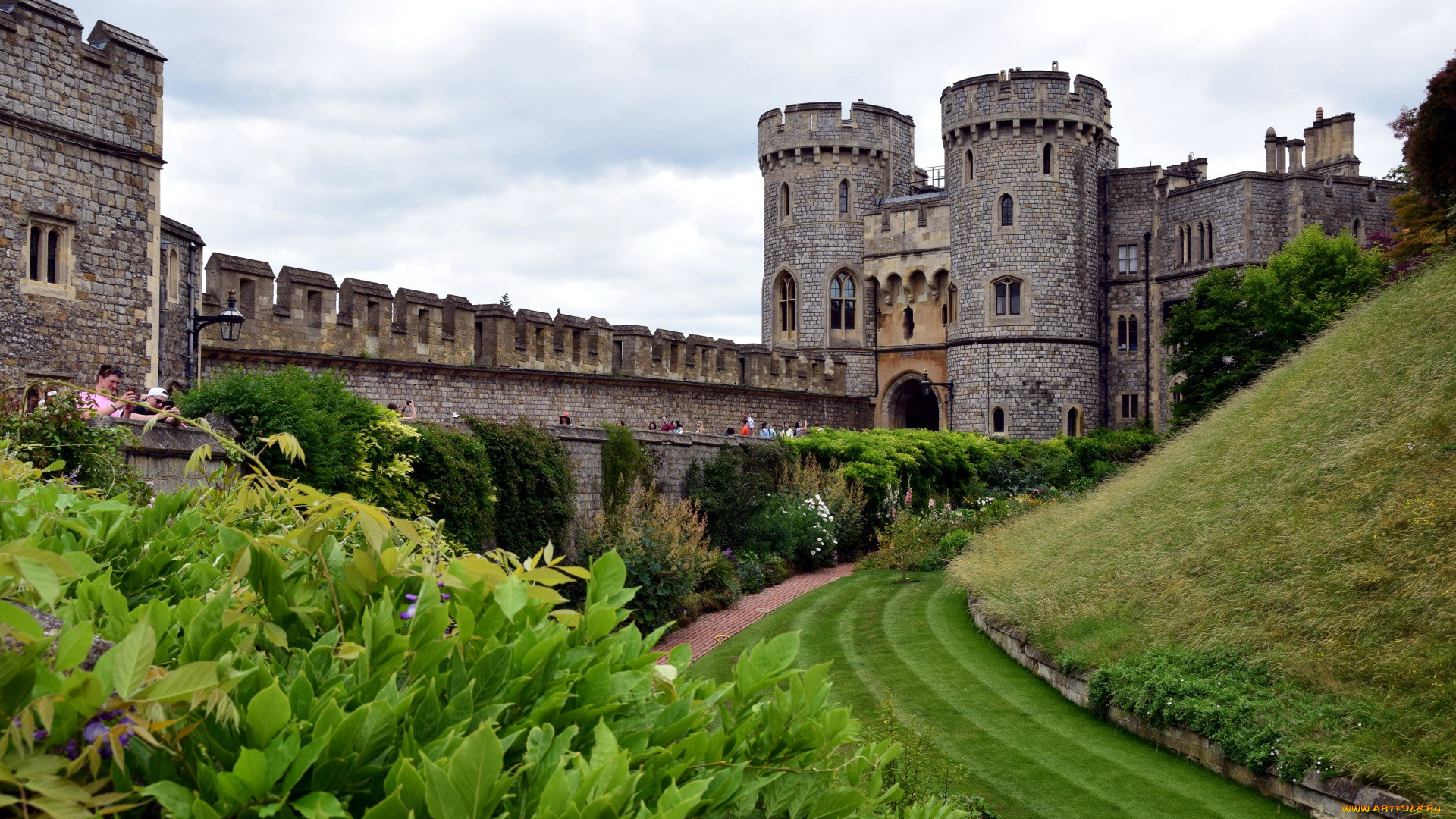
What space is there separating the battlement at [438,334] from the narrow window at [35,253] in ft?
13.5

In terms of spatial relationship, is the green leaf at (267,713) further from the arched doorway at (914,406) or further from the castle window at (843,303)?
the castle window at (843,303)

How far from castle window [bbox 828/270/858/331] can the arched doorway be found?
285cm

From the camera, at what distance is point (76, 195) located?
12.7m

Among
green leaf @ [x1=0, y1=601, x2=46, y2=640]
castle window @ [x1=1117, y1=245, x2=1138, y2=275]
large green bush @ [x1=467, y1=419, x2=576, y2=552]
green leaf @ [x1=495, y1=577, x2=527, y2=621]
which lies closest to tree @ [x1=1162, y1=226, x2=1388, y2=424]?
castle window @ [x1=1117, y1=245, x2=1138, y2=275]

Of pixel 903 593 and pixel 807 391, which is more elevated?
pixel 807 391

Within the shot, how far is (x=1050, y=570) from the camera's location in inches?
503

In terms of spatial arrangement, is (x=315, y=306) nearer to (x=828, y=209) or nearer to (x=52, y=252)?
(x=52, y=252)

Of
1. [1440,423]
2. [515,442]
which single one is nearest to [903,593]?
[515,442]

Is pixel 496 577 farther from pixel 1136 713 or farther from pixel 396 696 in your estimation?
pixel 1136 713

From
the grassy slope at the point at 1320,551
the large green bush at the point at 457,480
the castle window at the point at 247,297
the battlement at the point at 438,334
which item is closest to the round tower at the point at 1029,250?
the battlement at the point at 438,334

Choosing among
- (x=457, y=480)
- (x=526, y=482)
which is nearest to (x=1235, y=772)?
(x=457, y=480)

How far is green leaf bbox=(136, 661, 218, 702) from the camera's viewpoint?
4.96 ft

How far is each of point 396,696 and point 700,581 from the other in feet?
48.7

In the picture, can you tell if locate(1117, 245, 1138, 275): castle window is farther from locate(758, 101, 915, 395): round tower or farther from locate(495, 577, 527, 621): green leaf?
locate(495, 577, 527, 621): green leaf
